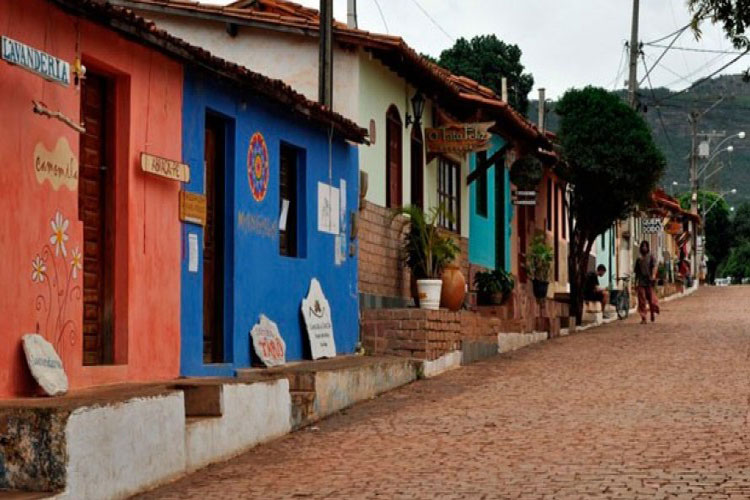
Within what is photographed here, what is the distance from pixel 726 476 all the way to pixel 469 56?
45793 millimetres

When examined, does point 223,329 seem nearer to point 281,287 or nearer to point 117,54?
point 281,287

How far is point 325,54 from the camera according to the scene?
18156mm

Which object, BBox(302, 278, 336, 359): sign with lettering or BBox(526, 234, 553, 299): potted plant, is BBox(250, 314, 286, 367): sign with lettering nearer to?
BBox(302, 278, 336, 359): sign with lettering

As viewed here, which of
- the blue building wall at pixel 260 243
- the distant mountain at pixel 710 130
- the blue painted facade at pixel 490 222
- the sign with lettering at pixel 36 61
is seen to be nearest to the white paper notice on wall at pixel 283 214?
the blue building wall at pixel 260 243

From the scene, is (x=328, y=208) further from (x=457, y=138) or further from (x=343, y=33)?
(x=457, y=138)

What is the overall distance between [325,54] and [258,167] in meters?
3.45

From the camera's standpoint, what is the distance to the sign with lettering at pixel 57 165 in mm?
10269

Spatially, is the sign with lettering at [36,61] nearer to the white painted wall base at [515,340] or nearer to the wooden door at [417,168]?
the wooden door at [417,168]

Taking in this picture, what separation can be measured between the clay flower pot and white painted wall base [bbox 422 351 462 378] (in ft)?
2.39

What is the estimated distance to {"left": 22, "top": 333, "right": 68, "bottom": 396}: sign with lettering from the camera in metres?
9.98

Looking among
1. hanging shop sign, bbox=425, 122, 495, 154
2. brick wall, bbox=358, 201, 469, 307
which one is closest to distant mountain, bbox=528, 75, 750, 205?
hanging shop sign, bbox=425, 122, 495, 154

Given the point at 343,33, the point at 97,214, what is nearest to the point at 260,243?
the point at 97,214

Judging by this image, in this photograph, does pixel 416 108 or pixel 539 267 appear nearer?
pixel 416 108

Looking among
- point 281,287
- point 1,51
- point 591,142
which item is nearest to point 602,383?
point 281,287
